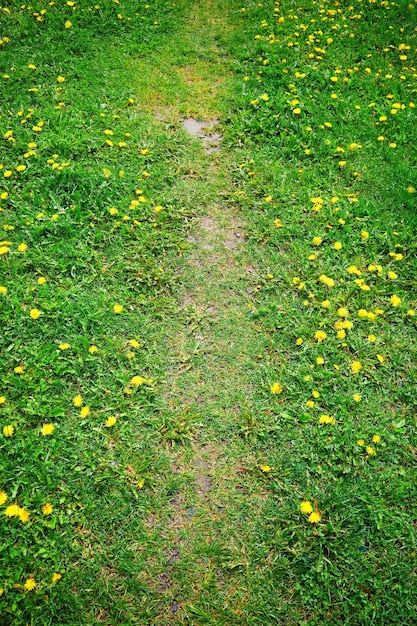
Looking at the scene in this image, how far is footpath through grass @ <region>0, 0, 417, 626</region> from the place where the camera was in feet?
7.58

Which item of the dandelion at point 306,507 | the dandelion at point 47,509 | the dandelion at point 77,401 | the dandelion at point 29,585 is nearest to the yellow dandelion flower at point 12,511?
the dandelion at point 47,509

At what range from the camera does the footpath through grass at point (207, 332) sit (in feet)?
7.58

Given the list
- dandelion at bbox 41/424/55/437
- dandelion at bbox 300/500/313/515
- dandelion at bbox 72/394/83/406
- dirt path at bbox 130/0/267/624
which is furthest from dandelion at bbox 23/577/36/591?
dandelion at bbox 300/500/313/515

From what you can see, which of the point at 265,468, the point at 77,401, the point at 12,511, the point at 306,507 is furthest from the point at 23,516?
the point at 306,507

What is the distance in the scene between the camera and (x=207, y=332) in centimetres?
326

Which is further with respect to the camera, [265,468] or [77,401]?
[77,401]

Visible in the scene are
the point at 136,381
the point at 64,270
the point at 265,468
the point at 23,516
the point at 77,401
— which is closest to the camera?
the point at 23,516

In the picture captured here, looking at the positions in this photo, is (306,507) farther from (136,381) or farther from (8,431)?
(8,431)

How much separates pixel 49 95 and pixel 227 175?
2.19 m

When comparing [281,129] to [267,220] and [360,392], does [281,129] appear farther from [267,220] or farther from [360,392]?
[360,392]

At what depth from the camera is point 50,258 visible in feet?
11.5

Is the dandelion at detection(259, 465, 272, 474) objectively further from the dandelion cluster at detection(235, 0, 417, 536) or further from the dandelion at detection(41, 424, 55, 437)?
the dandelion at detection(41, 424, 55, 437)

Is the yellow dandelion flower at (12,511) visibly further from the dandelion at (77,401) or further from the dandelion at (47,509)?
the dandelion at (77,401)

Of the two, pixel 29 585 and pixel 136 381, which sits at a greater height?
pixel 136 381
